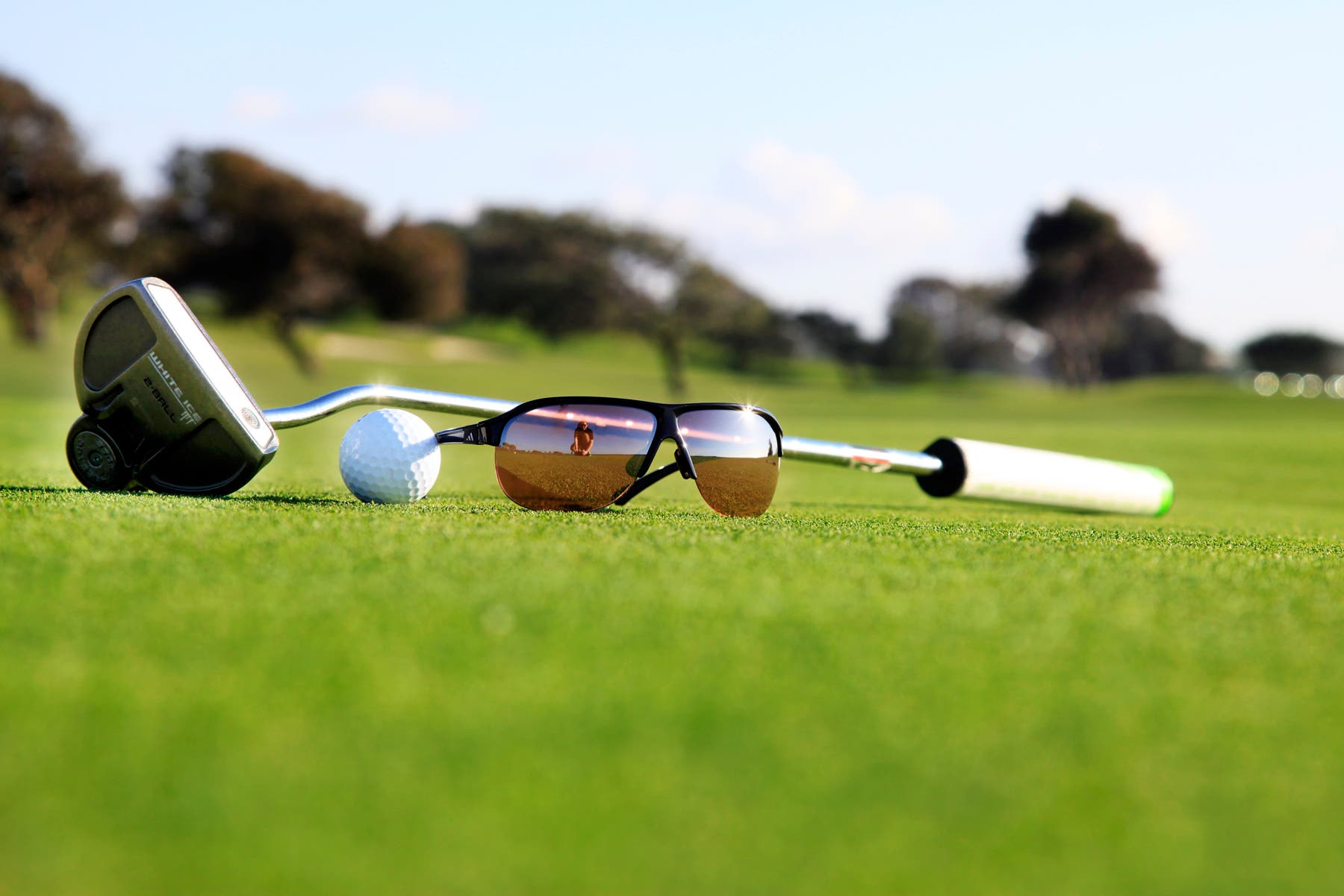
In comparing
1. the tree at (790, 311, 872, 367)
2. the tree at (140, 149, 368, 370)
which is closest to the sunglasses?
the tree at (140, 149, 368, 370)

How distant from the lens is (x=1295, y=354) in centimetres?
8738

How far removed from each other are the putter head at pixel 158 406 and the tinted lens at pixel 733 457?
6.04 ft

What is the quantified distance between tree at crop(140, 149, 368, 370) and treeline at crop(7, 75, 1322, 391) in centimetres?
7

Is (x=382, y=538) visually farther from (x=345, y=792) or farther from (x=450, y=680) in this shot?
(x=345, y=792)

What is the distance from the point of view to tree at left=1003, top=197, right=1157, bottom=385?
75.4m

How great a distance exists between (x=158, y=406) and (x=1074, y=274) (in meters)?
77.7

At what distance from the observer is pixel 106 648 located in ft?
7.27

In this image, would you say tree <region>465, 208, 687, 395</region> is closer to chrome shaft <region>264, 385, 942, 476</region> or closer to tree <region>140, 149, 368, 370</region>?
tree <region>140, 149, 368, 370</region>

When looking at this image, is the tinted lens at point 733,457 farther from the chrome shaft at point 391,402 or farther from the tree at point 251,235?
the tree at point 251,235

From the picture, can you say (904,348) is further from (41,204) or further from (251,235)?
(41,204)

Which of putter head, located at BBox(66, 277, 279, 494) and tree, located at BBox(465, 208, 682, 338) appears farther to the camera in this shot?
tree, located at BBox(465, 208, 682, 338)

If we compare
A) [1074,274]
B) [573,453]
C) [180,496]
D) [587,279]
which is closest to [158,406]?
[180,496]

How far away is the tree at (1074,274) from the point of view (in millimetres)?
75375

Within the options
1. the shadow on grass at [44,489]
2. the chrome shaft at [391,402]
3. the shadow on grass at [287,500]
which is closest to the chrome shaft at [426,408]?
the chrome shaft at [391,402]
